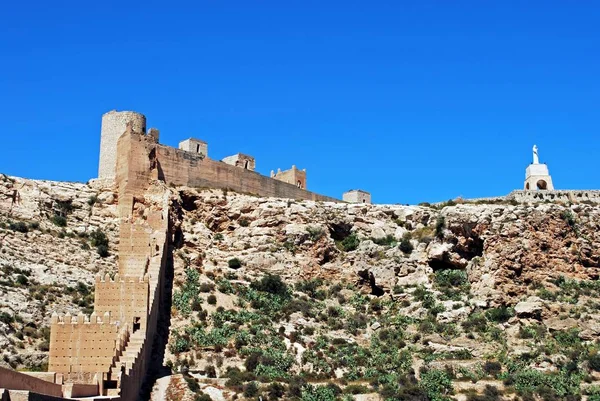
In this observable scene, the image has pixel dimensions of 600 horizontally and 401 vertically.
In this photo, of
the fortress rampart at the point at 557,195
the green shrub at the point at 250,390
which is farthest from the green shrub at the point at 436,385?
the fortress rampart at the point at 557,195

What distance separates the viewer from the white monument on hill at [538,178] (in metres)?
49.2

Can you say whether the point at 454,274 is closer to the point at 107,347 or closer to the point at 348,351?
the point at 348,351

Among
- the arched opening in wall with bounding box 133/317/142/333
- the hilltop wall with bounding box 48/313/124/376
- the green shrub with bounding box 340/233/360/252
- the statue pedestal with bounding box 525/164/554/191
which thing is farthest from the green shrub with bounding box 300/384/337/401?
the statue pedestal with bounding box 525/164/554/191

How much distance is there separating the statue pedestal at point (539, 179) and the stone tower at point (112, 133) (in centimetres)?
2338

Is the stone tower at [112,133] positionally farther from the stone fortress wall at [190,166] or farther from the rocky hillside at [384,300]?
the rocky hillside at [384,300]

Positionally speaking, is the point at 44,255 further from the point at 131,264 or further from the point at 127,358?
the point at 127,358

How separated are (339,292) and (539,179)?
16872 mm

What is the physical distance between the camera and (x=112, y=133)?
40.0m

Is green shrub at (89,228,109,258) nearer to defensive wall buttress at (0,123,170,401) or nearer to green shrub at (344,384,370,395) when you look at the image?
defensive wall buttress at (0,123,170,401)

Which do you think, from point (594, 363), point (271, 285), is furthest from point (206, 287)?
point (594, 363)

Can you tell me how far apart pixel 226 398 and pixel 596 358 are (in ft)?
48.1

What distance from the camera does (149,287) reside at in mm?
29453

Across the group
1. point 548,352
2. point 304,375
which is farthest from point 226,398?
point 548,352

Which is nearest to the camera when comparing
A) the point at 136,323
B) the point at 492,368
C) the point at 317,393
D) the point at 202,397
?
the point at 202,397
